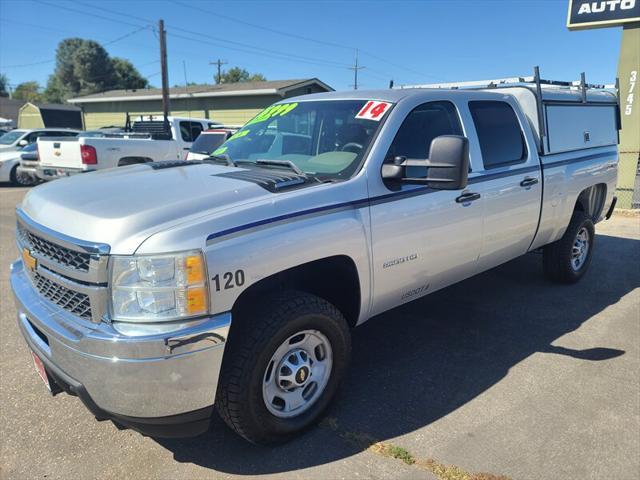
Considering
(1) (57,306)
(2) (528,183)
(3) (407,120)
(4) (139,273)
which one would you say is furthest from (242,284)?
(2) (528,183)

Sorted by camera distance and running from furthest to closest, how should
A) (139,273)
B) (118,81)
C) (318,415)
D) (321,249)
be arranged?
(118,81) < (318,415) < (321,249) < (139,273)

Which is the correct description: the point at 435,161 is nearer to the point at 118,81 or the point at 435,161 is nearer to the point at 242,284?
the point at 242,284

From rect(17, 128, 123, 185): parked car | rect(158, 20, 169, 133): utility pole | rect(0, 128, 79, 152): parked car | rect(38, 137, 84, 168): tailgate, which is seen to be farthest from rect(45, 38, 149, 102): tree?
rect(38, 137, 84, 168): tailgate

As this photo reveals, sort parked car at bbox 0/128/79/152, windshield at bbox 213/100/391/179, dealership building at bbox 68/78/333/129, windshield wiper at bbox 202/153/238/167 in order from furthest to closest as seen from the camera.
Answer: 1. dealership building at bbox 68/78/333/129
2. parked car at bbox 0/128/79/152
3. windshield wiper at bbox 202/153/238/167
4. windshield at bbox 213/100/391/179

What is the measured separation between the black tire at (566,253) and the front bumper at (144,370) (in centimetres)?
422

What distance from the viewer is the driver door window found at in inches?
131

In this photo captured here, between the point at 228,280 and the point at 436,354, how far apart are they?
219cm

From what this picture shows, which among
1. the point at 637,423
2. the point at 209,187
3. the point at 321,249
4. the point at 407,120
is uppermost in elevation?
the point at 407,120

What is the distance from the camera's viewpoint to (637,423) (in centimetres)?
303

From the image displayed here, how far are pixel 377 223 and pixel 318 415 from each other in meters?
1.20

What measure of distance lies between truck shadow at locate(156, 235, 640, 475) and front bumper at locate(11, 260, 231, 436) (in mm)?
551

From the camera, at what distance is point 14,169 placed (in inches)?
574

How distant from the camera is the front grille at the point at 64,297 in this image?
2333 mm

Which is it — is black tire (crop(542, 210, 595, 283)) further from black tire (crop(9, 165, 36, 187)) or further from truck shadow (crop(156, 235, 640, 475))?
black tire (crop(9, 165, 36, 187))
